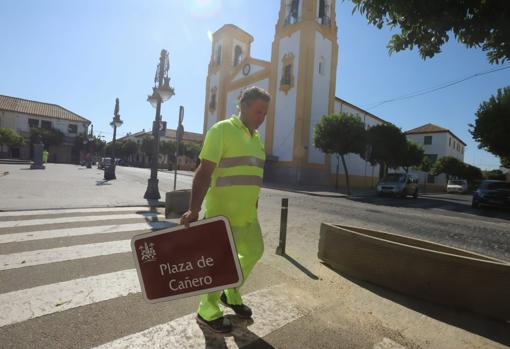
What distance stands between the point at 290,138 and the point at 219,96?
1508cm

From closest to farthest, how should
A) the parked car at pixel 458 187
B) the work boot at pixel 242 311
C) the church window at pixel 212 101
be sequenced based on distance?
the work boot at pixel 242 311, the parked car at pixel 458 187, the church window at pixel 212 101

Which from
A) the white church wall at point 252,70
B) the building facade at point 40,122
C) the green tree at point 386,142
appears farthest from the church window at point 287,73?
the building facade at point 40,122

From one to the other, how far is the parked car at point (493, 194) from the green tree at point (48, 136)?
52.1 m

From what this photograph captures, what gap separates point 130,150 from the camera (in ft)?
254

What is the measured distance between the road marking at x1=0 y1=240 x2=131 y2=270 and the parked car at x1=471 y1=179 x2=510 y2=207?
18.0 meters

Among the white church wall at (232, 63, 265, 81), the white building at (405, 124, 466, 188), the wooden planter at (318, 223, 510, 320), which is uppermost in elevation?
the white church wall at (232, 63, 265, 81)

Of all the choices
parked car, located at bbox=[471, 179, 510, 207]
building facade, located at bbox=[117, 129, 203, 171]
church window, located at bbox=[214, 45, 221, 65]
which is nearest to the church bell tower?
church window, located at bbox=[214, 45, 221, 65]

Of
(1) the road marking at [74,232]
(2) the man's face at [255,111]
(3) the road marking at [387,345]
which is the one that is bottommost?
(3) the road marking at [387,345]

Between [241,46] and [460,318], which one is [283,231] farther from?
[241,46]

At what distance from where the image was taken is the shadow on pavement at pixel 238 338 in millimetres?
2143

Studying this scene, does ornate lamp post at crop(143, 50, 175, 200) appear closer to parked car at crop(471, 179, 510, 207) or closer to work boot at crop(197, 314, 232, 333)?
work boot at crop(197, 314, 232, 333)

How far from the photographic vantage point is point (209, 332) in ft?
7.50

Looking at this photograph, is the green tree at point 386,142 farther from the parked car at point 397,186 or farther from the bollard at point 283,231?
the bollard at point 283,231

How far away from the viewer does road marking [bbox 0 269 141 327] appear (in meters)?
2.43
